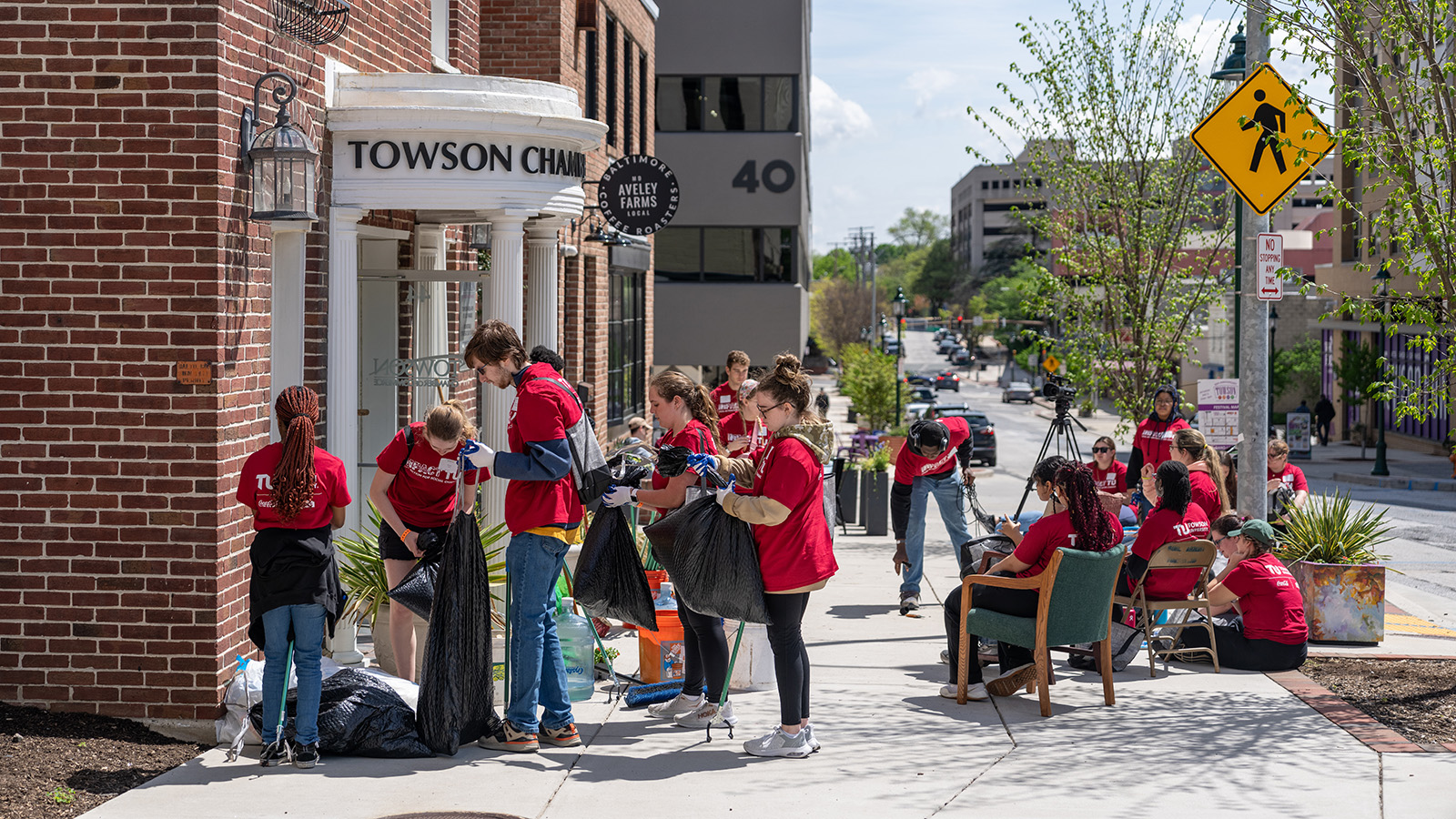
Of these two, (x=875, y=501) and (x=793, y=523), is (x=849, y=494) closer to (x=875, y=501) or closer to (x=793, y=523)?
(x=875, y=501)

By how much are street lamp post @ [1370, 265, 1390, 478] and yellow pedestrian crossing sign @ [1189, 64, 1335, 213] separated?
1.03 meters

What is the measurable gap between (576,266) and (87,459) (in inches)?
406

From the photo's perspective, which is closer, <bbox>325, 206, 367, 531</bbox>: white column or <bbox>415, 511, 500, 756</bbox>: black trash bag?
<bbox>415, 511, 500, 756</bbox>: black trash bag

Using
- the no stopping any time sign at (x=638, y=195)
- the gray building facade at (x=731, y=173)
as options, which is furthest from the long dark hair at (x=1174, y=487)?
the gray building facade at (x=731, y=173)

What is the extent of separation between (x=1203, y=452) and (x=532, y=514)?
5734 millimetres

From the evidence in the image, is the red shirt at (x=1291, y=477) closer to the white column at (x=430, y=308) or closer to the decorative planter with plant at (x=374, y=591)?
the decorative planter with plant at (x=374, y=591)

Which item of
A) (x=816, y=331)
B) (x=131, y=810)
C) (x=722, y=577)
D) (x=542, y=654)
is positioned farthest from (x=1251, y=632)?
(x=816, y=331)

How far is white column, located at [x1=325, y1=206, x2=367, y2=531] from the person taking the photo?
8438mm

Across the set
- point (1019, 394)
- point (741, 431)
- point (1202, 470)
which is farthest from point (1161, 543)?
point (1019, 394)

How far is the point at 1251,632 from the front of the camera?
851cm

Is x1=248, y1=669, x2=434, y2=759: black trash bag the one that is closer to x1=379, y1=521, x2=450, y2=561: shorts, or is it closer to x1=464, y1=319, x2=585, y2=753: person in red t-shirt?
x1=464, y1=319, x2=585, y2=753: person in red t-shirt

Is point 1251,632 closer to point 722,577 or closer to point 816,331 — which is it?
point 722,577

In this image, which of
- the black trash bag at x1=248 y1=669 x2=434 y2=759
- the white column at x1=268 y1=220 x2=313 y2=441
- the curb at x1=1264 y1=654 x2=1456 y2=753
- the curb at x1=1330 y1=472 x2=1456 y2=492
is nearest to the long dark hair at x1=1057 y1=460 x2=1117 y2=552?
the curb at x1=1264 y1=654 x2=1456 y2=753

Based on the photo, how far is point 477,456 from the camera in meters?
6.04
